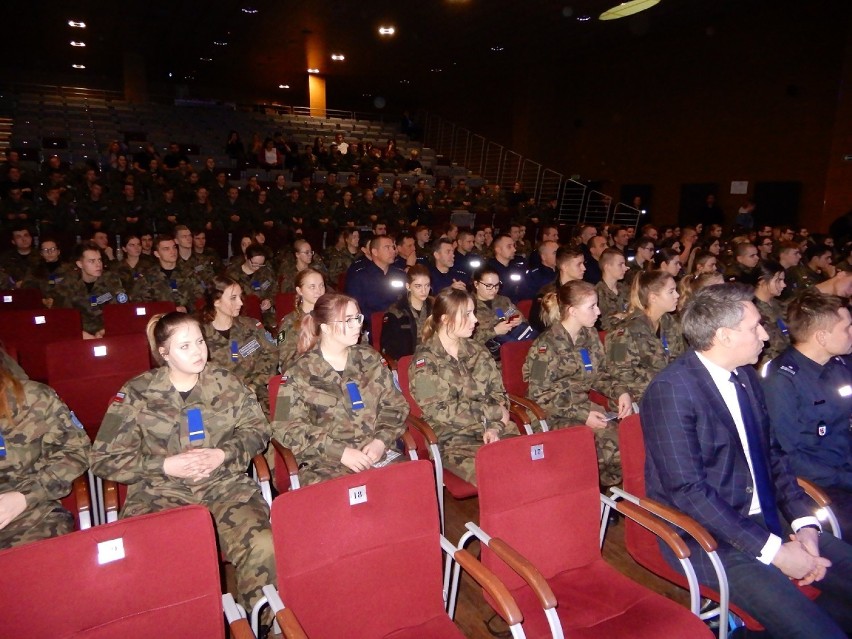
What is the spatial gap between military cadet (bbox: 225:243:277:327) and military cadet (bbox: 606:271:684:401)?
3.68 meters

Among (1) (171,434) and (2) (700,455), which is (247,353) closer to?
(1) (171,434)

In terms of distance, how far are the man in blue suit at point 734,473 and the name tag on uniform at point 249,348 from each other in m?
2.61

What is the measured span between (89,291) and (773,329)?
6.41 m

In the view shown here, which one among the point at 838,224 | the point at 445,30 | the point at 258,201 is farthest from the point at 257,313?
the point at 838,224

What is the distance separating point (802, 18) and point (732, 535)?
43.4 feet

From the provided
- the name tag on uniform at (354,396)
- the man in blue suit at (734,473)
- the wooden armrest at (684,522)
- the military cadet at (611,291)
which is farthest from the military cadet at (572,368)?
the military cadet at (611,291)

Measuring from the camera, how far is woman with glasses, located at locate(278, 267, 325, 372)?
3736 mm

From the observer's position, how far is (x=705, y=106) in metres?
12.9

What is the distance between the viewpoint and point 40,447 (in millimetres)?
2137

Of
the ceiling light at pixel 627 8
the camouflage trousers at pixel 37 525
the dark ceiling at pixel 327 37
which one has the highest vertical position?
the dark ceiling at pixel 327 37

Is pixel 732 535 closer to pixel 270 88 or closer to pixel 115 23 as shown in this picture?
pixel 115 23

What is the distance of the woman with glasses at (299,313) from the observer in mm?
3736

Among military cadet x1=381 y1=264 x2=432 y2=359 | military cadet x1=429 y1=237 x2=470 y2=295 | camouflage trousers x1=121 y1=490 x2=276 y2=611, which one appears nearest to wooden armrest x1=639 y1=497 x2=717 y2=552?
camouflage trousers x1=121 y1=490 x2=276 y2=611

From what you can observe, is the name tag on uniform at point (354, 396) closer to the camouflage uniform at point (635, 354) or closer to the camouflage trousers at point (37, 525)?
the camouflage trousers at point (37, 525)
